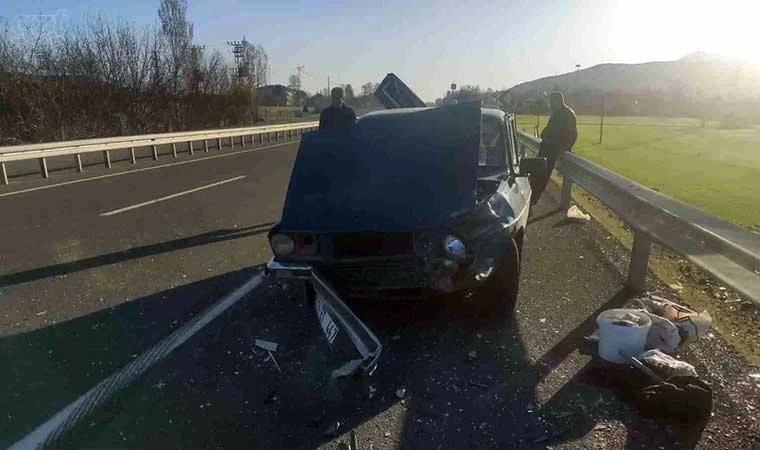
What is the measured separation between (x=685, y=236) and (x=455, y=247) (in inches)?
70.6

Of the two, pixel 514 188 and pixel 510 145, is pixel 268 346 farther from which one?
pixel 510 145

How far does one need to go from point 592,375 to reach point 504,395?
67 centimetres

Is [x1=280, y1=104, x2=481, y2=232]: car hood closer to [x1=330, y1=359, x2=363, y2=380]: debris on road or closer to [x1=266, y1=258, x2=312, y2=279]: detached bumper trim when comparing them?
[x1=266, y1=258, x2=312, y2=279]: detached bumper trim

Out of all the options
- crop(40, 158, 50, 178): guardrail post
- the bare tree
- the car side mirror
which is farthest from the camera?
the bare tree

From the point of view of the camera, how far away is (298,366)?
3.72 m

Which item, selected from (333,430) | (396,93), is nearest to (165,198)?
(396,93)

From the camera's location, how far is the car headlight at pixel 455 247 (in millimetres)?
3785

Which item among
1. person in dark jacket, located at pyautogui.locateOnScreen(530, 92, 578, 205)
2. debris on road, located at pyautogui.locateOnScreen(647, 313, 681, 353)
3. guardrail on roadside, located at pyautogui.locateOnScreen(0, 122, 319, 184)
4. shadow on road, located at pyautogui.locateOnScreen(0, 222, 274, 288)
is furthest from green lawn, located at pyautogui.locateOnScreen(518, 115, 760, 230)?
guardrail on roadside, located at pyautogui.locateOnScreen(0, 122, 319, 184)

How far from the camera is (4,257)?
6527mm

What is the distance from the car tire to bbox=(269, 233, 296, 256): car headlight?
1.59m

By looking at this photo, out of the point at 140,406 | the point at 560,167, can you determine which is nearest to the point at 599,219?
the point at 560,167

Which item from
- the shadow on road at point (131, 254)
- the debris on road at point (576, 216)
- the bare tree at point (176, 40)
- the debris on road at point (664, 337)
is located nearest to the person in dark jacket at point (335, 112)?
the shadow on road at point (131, 254)

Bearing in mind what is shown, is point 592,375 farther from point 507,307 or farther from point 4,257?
point 4,257

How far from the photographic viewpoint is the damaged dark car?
3832 millimetres
